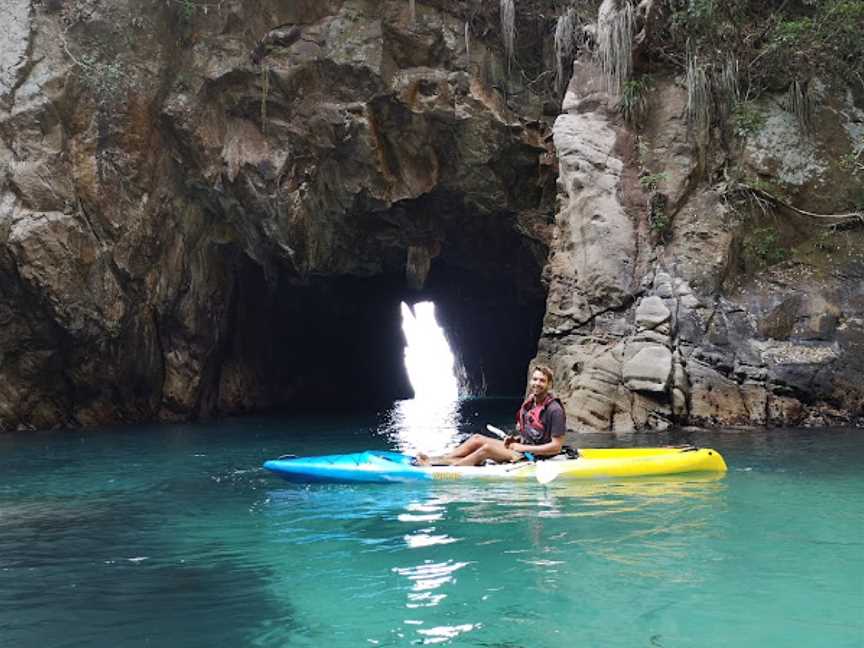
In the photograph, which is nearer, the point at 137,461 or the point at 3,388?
the point at 137,461

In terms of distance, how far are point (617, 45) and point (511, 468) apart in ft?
30.5

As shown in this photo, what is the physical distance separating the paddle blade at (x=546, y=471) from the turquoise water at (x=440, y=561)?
123 millimetres

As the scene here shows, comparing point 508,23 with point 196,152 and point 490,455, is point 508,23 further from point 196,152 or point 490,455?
point 490,455

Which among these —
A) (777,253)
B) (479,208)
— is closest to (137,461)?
(479,208)

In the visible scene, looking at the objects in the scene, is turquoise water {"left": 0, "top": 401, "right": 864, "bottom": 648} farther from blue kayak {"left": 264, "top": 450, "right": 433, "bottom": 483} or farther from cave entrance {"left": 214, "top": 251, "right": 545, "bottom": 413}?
cave entrance {"left": 214, "top": 251, "right": 545, "bottom": 413}

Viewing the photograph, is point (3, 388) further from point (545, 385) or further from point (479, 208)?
point (545, 385)

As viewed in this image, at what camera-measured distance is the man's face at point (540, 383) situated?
8.52 m

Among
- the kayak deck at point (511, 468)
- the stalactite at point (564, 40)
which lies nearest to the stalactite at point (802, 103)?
the stalactite at point (564, 40)

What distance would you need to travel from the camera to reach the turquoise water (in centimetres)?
381

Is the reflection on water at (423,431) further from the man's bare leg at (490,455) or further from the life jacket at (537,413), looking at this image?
the life jacket at (537,413)

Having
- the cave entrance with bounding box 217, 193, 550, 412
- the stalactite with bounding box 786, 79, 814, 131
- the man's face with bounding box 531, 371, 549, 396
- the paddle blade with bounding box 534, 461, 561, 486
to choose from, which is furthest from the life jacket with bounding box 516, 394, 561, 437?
the cave entrance with bounding box 217, 193, 550, 412

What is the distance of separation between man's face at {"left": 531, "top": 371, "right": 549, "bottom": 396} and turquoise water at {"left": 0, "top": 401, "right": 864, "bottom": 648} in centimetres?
112

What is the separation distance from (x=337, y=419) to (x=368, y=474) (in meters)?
11.1

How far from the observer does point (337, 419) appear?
19.3 metres
